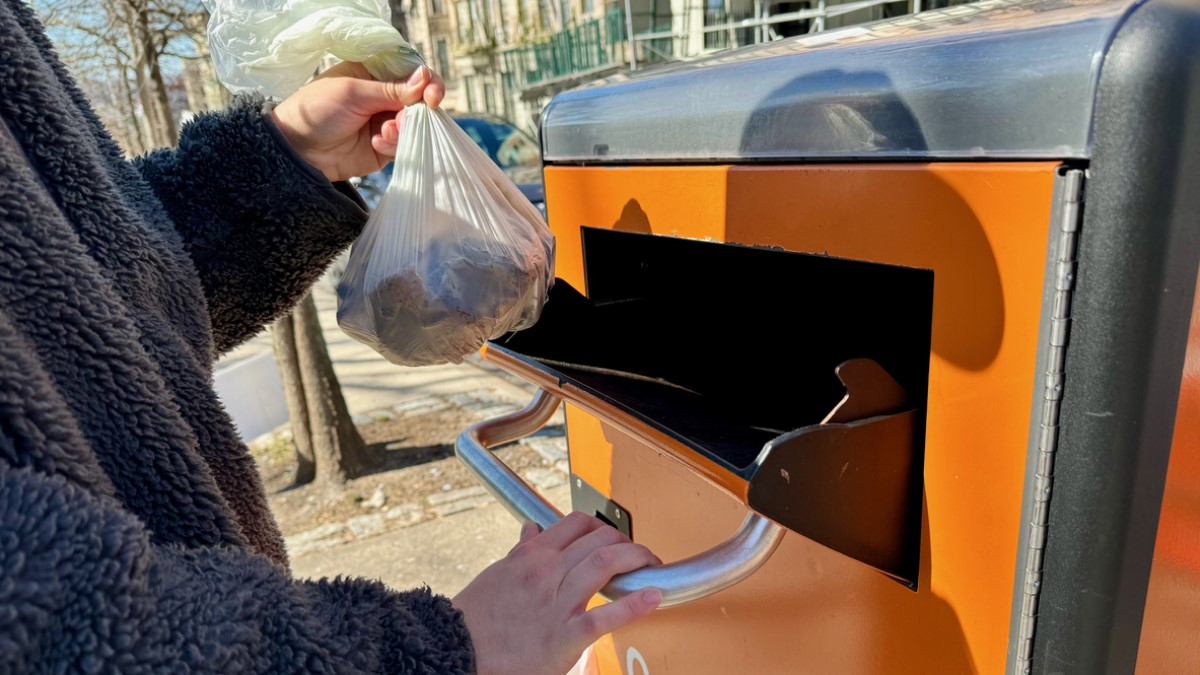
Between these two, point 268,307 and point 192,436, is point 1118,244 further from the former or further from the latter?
point 268,307

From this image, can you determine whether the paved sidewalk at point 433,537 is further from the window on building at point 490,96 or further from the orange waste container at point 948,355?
the window on building at point 490,96

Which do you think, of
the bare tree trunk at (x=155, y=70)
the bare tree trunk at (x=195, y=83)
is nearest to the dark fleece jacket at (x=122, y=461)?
the bare tree trunk at (x=155, y=70)

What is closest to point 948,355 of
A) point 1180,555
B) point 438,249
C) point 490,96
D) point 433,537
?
point 1180,555

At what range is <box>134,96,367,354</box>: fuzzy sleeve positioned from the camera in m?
1.07

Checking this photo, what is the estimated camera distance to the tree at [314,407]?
3.84m

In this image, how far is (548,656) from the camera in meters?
0.70

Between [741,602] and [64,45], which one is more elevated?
[64,45]

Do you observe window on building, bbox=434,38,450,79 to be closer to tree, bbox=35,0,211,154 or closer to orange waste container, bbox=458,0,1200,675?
tree, bbox=35,0,211,154

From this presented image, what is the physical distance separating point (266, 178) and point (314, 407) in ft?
9.69

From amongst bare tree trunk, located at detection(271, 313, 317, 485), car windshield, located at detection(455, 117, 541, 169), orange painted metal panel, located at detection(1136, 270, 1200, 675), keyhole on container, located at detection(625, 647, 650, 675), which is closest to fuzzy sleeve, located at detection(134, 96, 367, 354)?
keyhole on container, located at detection(625, 647, 650, 675)

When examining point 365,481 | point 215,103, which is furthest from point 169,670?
point 215,103

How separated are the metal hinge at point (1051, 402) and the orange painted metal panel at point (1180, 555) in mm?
95

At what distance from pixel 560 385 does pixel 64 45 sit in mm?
3685

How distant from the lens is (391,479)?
3.86 meters
